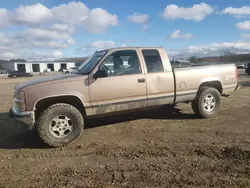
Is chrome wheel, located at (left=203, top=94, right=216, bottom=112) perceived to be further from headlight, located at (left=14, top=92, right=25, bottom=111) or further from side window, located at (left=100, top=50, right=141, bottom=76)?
→ headlight, located at (left=14, top=92, right=25, bottom=111)

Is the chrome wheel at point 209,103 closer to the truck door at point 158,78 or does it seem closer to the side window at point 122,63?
the truck door at point 158,78

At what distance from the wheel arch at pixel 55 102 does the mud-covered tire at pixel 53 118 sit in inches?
6.6

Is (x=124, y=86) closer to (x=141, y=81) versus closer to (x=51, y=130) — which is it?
(x=141, y=81)

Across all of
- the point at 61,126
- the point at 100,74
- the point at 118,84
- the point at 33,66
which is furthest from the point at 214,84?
the point at 33,66

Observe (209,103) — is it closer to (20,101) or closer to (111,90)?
(111,90)

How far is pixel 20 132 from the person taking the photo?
22.4 ft

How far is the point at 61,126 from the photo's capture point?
568 cm

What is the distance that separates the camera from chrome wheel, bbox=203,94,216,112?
7.37 meters

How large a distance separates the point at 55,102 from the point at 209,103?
409 cm

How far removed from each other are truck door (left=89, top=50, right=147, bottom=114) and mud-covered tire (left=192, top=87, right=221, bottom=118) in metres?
1.65

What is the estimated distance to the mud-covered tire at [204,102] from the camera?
7.27 m

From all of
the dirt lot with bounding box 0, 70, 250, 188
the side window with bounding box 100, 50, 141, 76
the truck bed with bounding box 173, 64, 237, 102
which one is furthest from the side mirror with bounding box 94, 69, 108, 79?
the truck bed with bounding box 173, 64, 237, 102

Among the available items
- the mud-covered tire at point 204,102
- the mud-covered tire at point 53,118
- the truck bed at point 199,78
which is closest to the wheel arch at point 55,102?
the mud-covered tire at point 53,118

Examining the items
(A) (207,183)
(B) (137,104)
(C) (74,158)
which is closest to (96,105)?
(B) (137,104)
